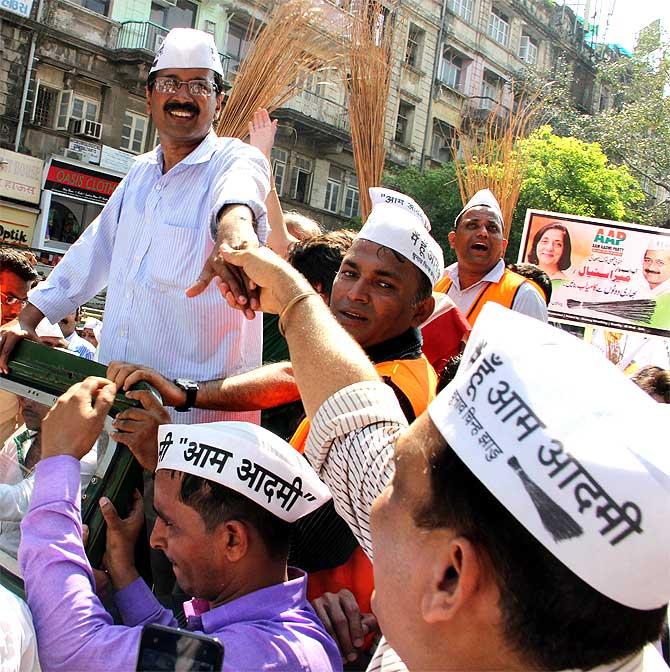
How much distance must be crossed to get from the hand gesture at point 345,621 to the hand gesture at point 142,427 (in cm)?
50

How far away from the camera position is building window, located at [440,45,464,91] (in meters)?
31.6

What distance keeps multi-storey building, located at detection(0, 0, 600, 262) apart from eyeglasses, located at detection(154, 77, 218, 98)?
15.3m

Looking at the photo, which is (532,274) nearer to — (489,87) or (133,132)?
(133,132)

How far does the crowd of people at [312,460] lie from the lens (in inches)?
34.8

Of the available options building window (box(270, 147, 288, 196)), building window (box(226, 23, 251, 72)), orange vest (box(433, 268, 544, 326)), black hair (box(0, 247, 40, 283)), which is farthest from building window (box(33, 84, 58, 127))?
orange vest (box(433, 268, 544, 326))

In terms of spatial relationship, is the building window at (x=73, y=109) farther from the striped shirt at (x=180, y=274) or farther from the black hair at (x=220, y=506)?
the black hair at (x=220, y=506)

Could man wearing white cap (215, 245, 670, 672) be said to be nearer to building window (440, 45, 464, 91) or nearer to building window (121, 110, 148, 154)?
building window (121, 110, 148, 154)

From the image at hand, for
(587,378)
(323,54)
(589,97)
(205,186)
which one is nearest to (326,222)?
(589,97)

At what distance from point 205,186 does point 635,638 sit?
202 cm

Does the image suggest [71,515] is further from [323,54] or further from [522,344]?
[323,54]

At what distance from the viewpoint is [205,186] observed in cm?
262

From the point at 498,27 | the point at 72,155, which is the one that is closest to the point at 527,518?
the point at 72,155

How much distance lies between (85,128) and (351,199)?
35.1 feet

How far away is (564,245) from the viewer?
7.77m
